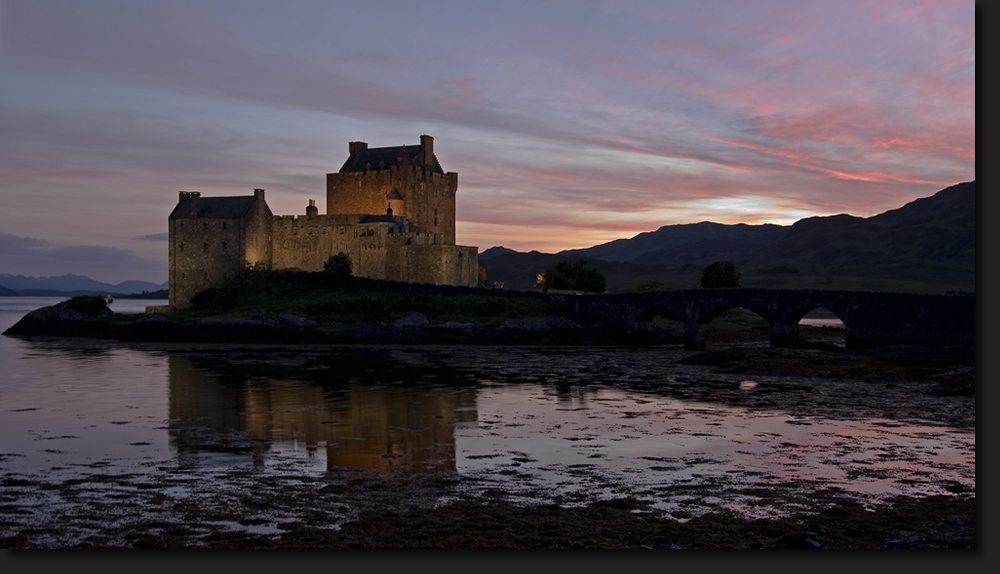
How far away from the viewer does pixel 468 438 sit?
56.7 feet

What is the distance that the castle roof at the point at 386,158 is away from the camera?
2702 inches

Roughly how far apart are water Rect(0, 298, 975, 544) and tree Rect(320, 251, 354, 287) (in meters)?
26.7

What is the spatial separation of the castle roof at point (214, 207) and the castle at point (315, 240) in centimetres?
8

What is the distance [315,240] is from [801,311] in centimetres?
3786

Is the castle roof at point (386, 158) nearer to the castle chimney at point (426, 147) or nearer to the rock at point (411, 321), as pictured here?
the castle chimney at point (426, 147)

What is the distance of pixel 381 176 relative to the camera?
68250 millimetres

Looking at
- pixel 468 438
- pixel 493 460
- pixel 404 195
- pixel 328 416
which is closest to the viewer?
pixel 493 460

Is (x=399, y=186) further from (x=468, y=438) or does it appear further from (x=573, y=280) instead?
(x=468, y=438)

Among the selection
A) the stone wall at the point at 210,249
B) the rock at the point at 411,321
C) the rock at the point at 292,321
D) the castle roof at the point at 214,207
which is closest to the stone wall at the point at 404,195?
the stone wall at the point at 210,249

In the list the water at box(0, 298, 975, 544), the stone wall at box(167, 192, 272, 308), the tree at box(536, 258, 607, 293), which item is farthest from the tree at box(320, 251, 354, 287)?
the water at box(0, 298, 975, 544)

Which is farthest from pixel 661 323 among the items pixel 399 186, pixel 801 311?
pixel 399 186

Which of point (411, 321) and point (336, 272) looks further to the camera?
point (336, 272)

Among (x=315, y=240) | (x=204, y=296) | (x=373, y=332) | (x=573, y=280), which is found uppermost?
(x=315, y=240)

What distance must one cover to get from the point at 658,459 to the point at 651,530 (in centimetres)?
540
